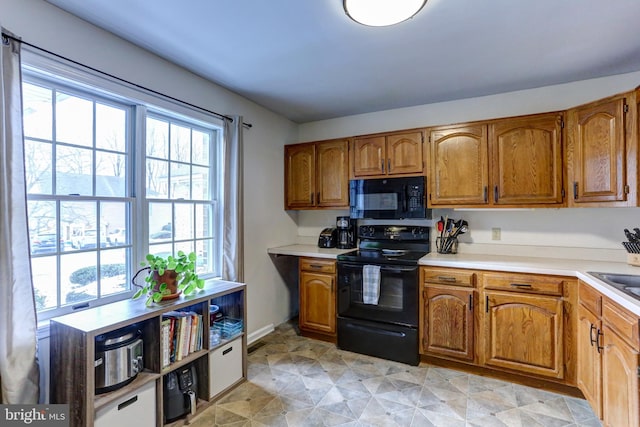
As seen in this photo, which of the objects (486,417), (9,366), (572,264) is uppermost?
(572,264)

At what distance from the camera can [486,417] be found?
1.93 metres

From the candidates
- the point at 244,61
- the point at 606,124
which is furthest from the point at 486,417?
the point at 244,61

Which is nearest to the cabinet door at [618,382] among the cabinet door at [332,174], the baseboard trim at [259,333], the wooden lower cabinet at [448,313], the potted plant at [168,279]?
the wooden lower cabinet at [448,313]

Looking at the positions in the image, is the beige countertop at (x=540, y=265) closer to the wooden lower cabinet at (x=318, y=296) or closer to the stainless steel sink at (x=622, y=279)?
the stainless steel sink at (x=622, y=279)

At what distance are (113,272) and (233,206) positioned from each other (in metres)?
1.04

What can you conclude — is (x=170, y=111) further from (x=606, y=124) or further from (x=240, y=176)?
(x=606, y=124)

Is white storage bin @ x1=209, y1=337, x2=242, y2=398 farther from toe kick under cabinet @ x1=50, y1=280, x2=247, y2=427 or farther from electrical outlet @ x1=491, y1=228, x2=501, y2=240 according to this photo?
electrical outlet @ x1=491, y1=228, x2=501, y2=240

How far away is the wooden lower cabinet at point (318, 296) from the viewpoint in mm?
3008

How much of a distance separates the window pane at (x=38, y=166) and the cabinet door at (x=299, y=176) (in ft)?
7.28

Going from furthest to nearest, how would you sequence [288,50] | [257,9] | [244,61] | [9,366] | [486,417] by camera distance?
[244,61] → [288,50] → [486,417] → [257,9] → [9,366]

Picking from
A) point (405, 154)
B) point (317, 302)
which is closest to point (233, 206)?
point (317, 302)

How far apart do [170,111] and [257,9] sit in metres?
1.05

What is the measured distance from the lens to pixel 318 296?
3.09 metres

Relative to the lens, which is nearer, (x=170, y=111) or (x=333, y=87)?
(x=170, y=111)
